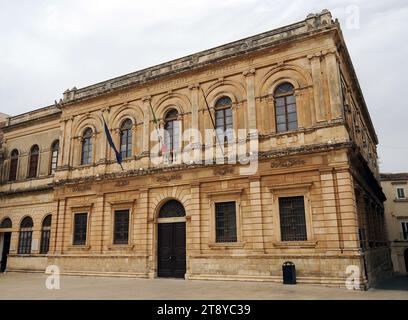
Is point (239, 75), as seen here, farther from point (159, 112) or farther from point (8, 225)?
point (8, 225)

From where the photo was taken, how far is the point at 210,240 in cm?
1557

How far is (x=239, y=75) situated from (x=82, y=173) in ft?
33.4

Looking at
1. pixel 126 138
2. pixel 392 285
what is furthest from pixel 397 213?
pixel 126 138

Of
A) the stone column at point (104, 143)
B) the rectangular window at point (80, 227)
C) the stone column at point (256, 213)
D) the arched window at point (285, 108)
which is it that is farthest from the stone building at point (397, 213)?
the rectangular window at point (80, 227)

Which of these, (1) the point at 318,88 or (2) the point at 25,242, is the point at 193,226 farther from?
(2) the point at 25,242

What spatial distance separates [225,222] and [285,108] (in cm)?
563

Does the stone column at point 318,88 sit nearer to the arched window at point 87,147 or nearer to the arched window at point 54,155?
the arched window at point 87,147

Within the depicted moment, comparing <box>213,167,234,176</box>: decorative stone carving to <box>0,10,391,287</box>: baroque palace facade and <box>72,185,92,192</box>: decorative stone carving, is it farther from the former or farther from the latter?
<box>72,185,92,192</box>: decorative stone carving

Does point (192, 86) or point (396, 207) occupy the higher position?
point (192, 86)

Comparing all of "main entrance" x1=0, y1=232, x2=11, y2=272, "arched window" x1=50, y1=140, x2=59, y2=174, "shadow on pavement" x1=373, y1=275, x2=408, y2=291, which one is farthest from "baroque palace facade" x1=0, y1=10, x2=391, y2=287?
"main entrance" x1=0, y1=232, x2=11, y2=272

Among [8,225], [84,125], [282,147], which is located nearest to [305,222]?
[282,147]

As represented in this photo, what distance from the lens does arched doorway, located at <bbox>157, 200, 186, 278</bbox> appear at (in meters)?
16.4

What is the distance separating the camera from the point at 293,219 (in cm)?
1424

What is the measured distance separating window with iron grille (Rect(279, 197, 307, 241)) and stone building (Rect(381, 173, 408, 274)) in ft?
76.1
